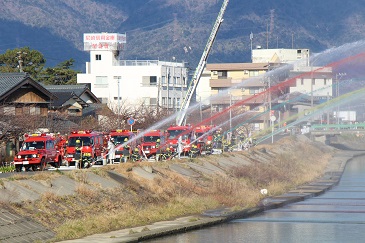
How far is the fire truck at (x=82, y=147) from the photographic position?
2184 inches

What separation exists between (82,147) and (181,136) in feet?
49.7

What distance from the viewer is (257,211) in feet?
140

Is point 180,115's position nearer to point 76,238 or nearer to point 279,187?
point 279,187

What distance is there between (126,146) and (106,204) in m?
22.8

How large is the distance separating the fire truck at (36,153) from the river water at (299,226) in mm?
14099

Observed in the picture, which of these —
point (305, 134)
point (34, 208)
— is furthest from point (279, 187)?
point (305, 134)

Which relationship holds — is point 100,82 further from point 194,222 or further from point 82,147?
point 194,222

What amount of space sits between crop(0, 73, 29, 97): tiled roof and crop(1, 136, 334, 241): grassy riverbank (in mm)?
15900

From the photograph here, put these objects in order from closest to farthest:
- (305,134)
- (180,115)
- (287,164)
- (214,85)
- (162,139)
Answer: (162,139), (287,164), (180,115), (305,134), (214,85)

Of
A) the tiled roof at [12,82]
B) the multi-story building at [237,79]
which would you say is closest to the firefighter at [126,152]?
the tiled roof at [12,82]

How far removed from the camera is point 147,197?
41.5 metres

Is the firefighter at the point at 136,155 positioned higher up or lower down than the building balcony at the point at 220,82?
lower down

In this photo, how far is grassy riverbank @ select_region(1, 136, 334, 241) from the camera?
108ft

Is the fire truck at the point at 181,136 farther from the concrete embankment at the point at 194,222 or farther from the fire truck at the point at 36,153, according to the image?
the fire truck at the point at 36,153
